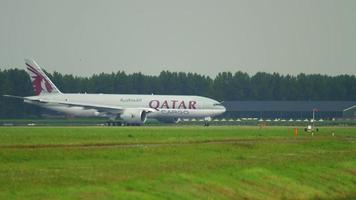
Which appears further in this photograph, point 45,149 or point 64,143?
point 64,143

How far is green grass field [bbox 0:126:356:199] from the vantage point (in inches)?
1419

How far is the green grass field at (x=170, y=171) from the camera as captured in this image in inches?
1419

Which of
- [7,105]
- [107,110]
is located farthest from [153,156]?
[7,105]

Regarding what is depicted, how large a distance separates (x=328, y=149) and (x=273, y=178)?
26.4 meters

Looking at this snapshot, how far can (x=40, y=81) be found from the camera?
5413 inches

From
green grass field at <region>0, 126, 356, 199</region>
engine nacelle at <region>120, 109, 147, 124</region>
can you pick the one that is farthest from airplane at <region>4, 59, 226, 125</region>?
green grass field at <region>0, 126, 356, 199</region>

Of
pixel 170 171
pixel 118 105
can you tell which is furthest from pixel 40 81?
pixel 170 171

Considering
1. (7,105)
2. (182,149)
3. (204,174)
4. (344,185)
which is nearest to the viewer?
(204,174)

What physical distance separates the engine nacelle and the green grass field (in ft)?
198

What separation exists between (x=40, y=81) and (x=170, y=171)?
317 feet

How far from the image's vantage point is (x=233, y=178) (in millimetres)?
43594

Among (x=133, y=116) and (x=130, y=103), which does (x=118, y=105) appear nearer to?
(x=130, y=103)

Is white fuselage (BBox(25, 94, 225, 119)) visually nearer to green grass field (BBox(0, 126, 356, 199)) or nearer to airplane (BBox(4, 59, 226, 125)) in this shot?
airplane (BBox(4, 59, 226, 125))

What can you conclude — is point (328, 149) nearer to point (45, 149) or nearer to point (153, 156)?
point (153, 156)
